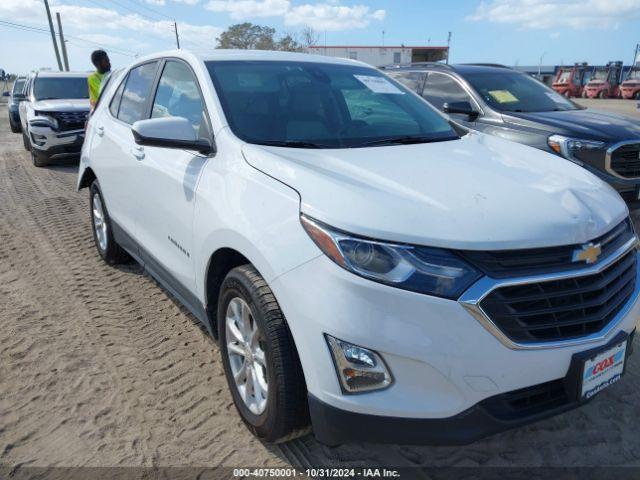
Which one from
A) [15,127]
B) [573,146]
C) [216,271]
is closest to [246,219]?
[216,271]

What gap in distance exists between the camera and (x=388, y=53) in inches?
1336

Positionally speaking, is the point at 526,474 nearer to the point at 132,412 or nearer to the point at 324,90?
the point at 132,412

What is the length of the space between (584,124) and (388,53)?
99.9 ft

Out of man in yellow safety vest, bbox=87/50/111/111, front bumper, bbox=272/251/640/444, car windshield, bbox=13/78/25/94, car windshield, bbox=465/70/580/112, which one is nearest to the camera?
front bumper, bbox=272/251/640/444

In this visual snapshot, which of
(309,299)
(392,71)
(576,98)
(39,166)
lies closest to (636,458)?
(309,299)

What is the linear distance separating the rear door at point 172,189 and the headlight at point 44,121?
7.00 m

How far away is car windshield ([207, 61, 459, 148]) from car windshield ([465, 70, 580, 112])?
3084mm

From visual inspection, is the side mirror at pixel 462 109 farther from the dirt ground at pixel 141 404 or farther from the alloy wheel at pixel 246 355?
the alloy wheel at pixel 246 355

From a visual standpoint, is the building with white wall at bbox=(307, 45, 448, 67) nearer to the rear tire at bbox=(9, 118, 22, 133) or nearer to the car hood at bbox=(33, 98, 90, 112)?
the rear tire at bbox=(9, 118, 22, 133)

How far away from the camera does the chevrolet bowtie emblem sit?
1.91 metres

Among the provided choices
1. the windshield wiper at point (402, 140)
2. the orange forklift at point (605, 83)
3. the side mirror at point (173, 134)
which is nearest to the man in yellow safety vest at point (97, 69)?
the side mirror at point (173, 134)

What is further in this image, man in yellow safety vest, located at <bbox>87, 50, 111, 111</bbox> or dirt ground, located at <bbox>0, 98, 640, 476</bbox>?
man in yellow safety vest, located at <bbox>87, 50, 111, 111</bbox>

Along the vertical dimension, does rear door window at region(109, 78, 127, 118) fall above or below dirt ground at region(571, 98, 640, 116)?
above

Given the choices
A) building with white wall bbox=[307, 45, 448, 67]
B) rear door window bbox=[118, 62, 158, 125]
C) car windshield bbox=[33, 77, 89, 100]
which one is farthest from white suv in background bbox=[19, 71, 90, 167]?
building with white wall bbox=[307, 45, 448, 67]
